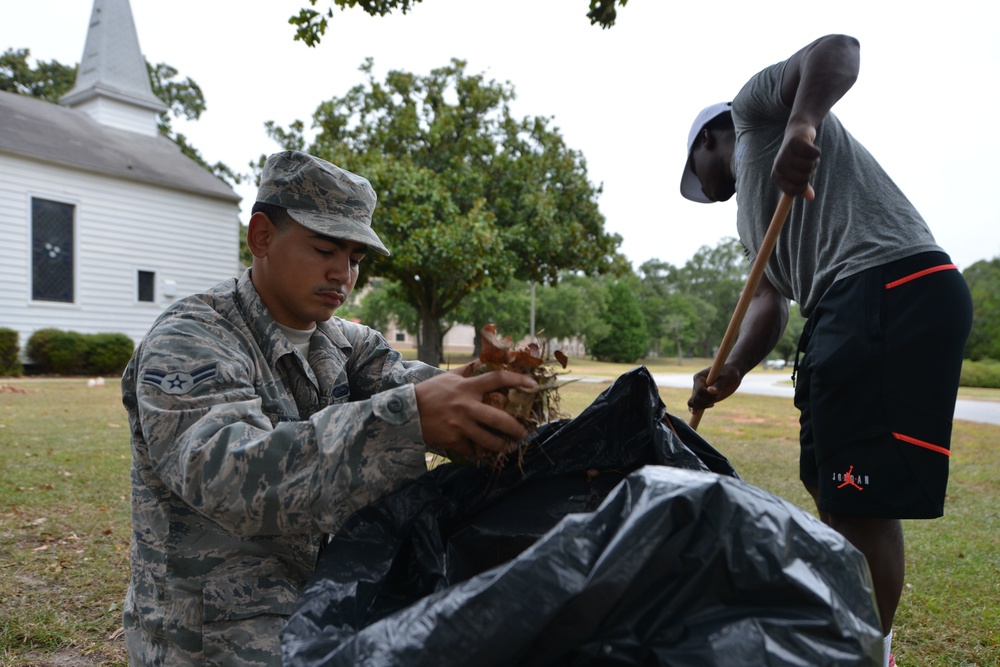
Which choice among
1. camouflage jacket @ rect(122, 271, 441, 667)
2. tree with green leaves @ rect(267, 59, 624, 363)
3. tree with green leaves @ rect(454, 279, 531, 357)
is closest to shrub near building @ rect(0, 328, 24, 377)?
tree with green leaves @ rect(267, 59, 624, 363)

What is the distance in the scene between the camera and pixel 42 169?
58.7 feet

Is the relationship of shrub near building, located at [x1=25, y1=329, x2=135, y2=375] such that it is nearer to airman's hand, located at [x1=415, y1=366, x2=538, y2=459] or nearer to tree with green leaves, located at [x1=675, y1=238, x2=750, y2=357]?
airman's hand, located at [x1=415, y1=366, x2=538, y2=459]

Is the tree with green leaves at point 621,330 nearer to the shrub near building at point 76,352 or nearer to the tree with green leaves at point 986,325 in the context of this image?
the tree with green leaves at point 986,325

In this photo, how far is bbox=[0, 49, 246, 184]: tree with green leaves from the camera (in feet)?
94.3

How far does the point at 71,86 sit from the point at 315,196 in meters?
34.1

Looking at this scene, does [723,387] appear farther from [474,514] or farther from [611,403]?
[474,514]

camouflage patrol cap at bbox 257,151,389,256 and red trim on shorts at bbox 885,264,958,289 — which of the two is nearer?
camouflage patrol cap at bbox 257,151,389,256

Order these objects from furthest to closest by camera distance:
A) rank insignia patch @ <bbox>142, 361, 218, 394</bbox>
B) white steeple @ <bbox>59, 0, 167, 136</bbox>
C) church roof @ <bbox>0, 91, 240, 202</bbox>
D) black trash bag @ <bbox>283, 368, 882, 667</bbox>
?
white steeple @ <bbox>59, 0, 167, 136</bbox>
church roof @ <bbox>0, 91, 240, 202</bbox>
rank insignia patch @ <bbox>142, 361, 218, 394</bbox>
black trash bag @ <bbox>283, 368, 882, 667</bbox>

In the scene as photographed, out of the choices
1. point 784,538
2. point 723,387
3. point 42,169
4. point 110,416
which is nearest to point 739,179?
point 723,387

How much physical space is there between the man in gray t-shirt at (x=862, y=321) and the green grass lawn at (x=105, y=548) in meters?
1.27

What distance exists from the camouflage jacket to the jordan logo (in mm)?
1187

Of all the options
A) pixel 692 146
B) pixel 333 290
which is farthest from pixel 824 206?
pixel 333 290

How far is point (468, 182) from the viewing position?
58.6 feet

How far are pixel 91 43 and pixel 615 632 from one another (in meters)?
27.5
